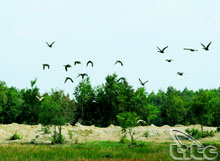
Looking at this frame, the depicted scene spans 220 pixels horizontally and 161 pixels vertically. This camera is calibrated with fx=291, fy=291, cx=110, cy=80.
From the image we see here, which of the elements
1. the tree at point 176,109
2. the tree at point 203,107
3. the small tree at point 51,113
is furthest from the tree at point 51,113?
the tree at point 176,109

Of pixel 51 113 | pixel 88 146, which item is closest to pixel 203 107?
pixel 88 146

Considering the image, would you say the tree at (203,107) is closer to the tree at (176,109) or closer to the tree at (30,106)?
the tree at (176,109)

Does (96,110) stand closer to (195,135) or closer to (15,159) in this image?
(195,135)

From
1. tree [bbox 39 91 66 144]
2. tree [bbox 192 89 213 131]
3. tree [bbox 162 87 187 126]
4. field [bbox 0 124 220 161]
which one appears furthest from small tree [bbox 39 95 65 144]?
tree [bbox 162 87 187 126]

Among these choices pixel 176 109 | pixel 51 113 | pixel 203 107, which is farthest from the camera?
pixel 176 109

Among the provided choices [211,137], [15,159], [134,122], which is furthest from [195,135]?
[15,159]

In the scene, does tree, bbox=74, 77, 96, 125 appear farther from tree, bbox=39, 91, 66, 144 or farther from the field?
tree, bbox=39, 91, 66, 144

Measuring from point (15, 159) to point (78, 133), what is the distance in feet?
58.5

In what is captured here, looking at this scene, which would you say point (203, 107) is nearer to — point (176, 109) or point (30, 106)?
point (176, 109)

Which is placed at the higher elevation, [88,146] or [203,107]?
[203,107]

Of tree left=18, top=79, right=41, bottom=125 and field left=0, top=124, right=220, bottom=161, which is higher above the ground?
tree left=18, top=79, right=41, bottom=125

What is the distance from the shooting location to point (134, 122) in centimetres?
2058

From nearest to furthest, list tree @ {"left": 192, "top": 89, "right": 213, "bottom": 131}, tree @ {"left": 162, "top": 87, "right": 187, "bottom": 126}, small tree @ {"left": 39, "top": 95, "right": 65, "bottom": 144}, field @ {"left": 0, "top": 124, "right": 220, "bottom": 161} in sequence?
1. field @ {"left": 0, "top": 124, "right": 220, "bottom": 161}
2. small tree @ {"left": 39, "top": 95, "right": 65, "bottom": 144}
3. tree @ {"left": 192, "top": 89, "right": 213, "bottom": 131}
4. tree @ {"left": 162, "top": 87, "right": 187, "bottom": 126}

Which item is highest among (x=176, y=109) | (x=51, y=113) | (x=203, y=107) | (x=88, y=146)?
(x=176, y=109)
